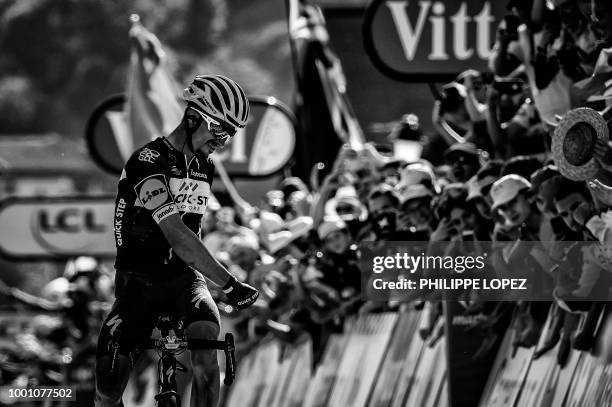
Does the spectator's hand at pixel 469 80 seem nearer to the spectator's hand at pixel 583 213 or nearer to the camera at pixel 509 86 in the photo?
the camera at pixel 509 86

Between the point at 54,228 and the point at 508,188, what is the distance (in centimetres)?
1638

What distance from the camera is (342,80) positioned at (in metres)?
18.1

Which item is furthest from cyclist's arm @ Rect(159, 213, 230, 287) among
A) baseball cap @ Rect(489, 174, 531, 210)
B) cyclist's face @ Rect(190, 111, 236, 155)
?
baseball cap @ Rect(489, 174, 531, 210)

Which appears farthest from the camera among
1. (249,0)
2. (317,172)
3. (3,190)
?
(3,190)

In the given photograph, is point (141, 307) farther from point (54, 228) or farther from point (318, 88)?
point (54, 228)

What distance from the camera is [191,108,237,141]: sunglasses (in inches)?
316

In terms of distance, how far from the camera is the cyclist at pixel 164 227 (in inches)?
312

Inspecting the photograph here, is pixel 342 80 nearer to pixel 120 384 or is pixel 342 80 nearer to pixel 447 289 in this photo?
pixel 447 289

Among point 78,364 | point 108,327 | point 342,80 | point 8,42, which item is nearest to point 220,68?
point 8,42

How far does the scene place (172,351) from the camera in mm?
7945

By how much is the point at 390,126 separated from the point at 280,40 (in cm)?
666

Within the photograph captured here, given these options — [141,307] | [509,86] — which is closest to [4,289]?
[509,86]

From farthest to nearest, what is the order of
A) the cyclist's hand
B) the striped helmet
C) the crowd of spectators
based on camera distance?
the crowd of spectators → the striped helmet → the cyclist's hand

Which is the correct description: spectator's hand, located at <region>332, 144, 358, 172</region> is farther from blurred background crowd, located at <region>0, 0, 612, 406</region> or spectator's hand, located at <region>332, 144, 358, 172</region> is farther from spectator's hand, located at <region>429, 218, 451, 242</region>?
spectator's hand, located at <region>429, 218, 451, 242</region>
